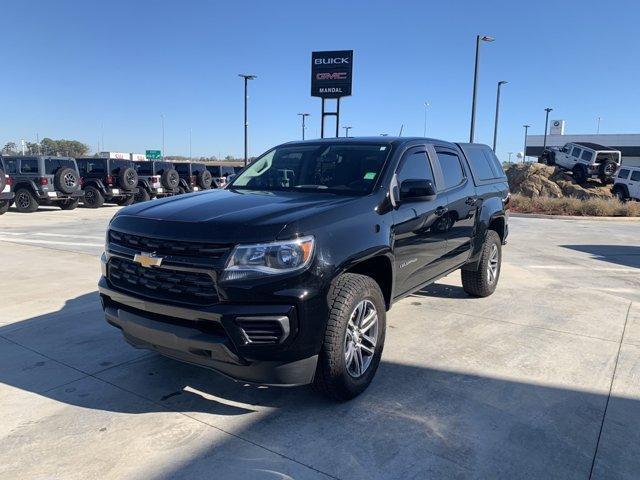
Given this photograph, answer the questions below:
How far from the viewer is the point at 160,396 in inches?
144

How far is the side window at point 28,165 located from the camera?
16.7 meters

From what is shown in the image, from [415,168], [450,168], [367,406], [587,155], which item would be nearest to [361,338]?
[367,406]

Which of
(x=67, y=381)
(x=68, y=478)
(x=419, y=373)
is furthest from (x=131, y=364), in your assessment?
(x=419, y=373)

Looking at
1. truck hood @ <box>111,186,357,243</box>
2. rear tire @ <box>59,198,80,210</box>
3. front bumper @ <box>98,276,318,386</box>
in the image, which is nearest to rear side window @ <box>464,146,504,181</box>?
truck hood @ <box>111,186,357,243</box>

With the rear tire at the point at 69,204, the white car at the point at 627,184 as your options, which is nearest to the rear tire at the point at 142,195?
the rear tire at the point at 69,204

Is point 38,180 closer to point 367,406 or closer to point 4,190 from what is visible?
point 4,190

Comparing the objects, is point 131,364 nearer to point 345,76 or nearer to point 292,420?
point 292,420

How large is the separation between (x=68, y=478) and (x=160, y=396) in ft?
3.15

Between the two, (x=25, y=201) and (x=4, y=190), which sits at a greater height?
(x=4, y=190)

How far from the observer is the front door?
13.4ft

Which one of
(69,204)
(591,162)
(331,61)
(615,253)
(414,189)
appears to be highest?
(331,61)

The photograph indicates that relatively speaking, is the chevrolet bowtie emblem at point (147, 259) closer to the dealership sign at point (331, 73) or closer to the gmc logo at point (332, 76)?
the dealership sign at point (331, 73)

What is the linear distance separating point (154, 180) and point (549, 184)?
1960 centimetres

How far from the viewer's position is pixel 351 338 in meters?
3.55
